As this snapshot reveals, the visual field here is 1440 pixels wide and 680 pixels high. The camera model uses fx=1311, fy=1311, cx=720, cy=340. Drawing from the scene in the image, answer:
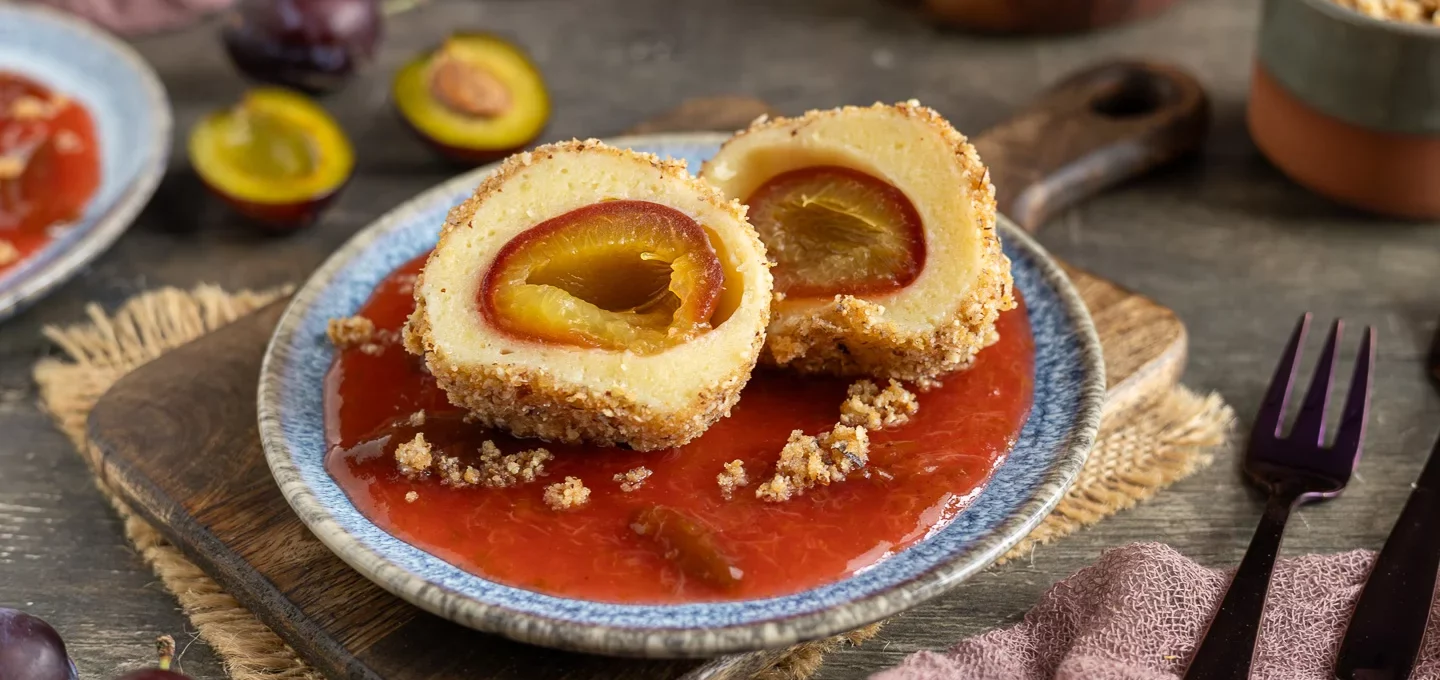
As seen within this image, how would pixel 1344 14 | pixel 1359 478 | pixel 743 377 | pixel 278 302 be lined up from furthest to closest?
pixel 1344 14
pixel 278 302
pixel 1359 478
pixel 743 377

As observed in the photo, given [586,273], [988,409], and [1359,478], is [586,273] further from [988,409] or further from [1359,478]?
[1359,478]

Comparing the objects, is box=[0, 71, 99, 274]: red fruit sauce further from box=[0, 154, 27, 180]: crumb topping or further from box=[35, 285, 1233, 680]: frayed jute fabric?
box=[35, 285, 1233, 680]: frayed jute fabric

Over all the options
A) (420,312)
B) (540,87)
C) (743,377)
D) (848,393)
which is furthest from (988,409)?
(540,87)

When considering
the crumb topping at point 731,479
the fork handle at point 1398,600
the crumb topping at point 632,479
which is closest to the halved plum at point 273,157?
the crumb topping at point 632,479

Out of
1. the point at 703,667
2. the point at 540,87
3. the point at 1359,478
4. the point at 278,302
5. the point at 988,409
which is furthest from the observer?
the point at 540,87

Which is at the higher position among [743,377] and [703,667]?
[743,377]

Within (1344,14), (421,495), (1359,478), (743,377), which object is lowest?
(1359,478)
